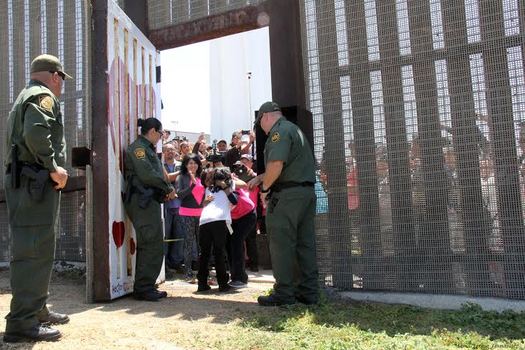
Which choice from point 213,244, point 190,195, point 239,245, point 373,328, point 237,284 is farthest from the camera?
point 190,195

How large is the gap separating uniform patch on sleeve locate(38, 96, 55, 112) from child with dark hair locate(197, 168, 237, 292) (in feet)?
7.82

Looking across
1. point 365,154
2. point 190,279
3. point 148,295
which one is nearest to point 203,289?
point 148,295

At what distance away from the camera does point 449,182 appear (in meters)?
4.52

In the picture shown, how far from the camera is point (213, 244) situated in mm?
5699

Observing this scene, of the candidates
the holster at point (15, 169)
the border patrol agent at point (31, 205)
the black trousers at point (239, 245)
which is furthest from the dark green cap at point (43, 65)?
the black trousers at point (239, 245)

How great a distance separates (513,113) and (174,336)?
3.35 meters

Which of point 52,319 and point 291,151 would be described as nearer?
point 52,319

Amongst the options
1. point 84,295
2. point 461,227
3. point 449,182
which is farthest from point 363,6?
point 84,295

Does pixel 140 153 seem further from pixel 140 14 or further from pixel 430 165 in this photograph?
pixel 430 165

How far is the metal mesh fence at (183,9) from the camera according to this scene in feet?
19.2

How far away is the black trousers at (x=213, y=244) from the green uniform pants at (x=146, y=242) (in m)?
0.58

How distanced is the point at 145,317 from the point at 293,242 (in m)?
1.46

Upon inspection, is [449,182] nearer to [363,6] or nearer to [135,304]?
[363,6]

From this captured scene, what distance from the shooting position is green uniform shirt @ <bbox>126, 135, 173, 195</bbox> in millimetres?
5070
